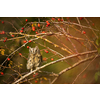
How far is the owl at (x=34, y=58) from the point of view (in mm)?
1537

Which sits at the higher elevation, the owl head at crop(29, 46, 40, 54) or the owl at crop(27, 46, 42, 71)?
the owl head at crop(29, 46, 40, 54)

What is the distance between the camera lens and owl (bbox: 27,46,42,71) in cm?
154

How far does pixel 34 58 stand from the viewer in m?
1.54

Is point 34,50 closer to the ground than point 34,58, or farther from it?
farther from it

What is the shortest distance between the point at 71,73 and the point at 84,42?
1.76 feet

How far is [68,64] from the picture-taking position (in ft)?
5.14

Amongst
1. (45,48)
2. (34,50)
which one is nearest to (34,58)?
(34,50)

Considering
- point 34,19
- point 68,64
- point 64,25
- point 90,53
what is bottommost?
point 68,64

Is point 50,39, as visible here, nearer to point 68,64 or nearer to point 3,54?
point 68,64

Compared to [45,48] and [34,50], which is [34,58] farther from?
[45,48]

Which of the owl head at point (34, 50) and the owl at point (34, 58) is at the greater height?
the owl head at point (34, 50)

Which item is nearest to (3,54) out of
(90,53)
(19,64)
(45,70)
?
(19,64)
